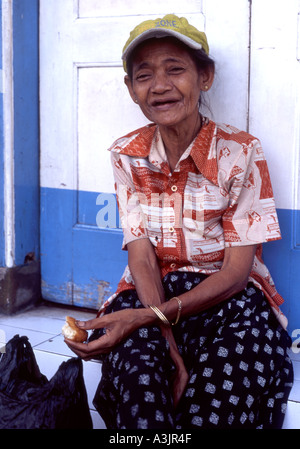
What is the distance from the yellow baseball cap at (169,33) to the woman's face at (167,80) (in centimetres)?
4

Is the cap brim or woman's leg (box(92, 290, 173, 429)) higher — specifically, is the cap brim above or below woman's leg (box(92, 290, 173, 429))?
above

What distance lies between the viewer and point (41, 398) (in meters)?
1.37

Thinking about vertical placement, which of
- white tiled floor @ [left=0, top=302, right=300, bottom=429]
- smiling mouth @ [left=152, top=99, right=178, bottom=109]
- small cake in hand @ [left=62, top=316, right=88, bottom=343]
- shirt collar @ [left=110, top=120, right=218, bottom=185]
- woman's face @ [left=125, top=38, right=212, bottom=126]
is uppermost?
woman's face @ [left=125, top=38, right=212, bottom=126]

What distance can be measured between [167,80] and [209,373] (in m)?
0.86

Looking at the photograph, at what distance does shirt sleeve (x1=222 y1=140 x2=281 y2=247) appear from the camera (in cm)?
163

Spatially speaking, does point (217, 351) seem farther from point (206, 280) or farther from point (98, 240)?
point (98, 240)

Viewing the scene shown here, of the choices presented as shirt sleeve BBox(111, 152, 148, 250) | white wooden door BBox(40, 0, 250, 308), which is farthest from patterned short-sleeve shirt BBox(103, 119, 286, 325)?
white wooden door BBox(40, 0, 250, 308)

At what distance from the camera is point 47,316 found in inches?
93.5

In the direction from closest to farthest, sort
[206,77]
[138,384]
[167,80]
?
[138,384], [167,80], [206,77]

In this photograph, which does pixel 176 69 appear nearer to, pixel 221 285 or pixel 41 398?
pixel 221 285

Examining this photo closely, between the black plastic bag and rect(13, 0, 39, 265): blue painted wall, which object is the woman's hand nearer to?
the black plastic bag

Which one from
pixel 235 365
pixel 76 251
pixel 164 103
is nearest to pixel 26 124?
pixel 76 251

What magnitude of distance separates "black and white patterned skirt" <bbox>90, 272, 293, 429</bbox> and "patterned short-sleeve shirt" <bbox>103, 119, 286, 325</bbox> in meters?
0.13
